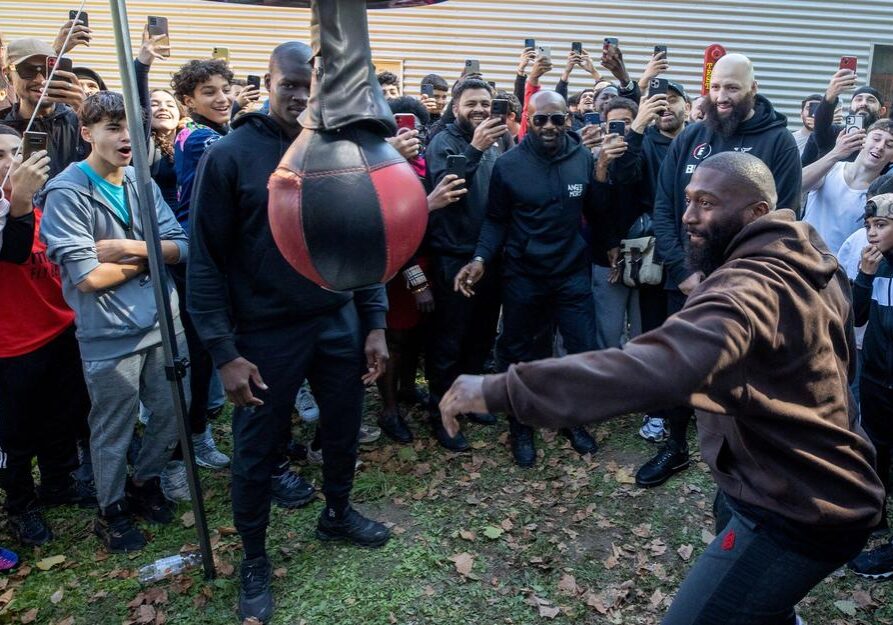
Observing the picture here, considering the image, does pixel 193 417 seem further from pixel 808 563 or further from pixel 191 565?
pixel 808 563

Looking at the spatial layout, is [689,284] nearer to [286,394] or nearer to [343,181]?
[286,394]

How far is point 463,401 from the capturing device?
1885 mm

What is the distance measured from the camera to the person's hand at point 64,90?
4.09m

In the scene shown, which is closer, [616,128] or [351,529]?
[351,529]

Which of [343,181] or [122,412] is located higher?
[343,181]

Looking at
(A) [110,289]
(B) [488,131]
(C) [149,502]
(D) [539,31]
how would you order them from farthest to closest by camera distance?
(D) [539,31]
(B) [488,131]
(C) [149,502]
(A) [110,289]

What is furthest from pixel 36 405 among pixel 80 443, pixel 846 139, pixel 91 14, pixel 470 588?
pixel 91 14

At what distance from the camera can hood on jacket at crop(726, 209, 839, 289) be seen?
2.04 m

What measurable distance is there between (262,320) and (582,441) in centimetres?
261

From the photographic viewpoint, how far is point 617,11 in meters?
13.0

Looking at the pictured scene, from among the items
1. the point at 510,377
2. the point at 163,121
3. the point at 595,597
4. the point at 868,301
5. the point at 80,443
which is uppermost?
the point at 163,121

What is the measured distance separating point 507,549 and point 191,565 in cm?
165

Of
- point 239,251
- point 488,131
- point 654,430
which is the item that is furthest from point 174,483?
point 654,430

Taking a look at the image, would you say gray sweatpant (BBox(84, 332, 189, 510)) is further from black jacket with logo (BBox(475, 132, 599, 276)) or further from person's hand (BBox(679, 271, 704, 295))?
person's hand (BBox(679, 271, 704, 295))
